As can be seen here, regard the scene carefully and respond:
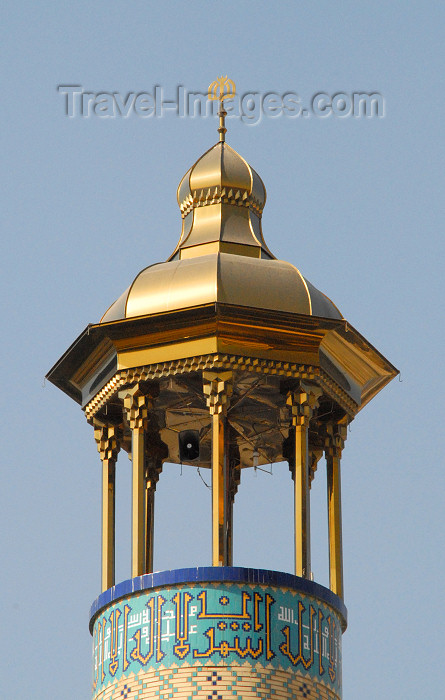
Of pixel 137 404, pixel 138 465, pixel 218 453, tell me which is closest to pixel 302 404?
pixel 218 453

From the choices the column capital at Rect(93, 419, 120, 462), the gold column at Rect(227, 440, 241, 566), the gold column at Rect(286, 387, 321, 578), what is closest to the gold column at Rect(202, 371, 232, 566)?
the gold column at Rect(286, 387, 321, 578)

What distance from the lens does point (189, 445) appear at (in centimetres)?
3700

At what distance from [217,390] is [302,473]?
1821mm

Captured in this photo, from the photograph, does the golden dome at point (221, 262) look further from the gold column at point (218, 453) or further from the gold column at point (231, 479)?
the gold column at point (231, 479)

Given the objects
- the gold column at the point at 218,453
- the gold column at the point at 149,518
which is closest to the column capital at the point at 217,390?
the gold column at the point at 218,453

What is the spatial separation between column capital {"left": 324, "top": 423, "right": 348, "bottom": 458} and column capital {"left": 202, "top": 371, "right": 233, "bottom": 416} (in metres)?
2.83

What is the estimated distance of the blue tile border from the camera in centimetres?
3178

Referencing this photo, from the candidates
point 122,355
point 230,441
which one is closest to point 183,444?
point 230,441

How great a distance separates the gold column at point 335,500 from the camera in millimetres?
34312

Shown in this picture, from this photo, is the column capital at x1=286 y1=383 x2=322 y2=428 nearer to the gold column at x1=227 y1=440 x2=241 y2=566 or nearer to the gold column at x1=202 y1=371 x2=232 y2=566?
the gold column at x1=202 y1=371 x2=232 y2=566

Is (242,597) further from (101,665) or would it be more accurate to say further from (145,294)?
(145,294)

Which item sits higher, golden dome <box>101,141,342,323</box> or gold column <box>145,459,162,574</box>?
golden dome <box>101,141,342,323</box>

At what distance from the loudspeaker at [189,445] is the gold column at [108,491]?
178 cm

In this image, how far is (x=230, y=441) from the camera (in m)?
37.5
